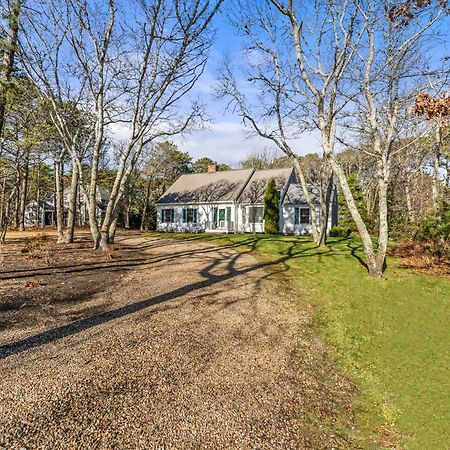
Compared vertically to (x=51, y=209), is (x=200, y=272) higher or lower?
lower

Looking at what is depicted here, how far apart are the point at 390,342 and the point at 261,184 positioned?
72.6ft

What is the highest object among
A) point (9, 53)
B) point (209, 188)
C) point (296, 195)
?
point (9, 53)

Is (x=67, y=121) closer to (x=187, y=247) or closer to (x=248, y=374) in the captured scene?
(x=187, y=247)

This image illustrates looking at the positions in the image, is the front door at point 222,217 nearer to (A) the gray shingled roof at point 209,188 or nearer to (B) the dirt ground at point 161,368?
(A) the gray shingled roof at point 209,188

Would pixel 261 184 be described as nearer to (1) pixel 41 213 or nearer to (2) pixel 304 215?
(2) pixel 304 215

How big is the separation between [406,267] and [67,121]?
1542 centimetres

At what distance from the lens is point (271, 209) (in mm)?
24562

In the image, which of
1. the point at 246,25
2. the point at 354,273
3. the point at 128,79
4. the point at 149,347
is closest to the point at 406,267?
the point at 354,273

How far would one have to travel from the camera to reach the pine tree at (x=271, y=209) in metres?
24.4

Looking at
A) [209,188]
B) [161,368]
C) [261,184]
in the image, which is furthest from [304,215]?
[161,368]

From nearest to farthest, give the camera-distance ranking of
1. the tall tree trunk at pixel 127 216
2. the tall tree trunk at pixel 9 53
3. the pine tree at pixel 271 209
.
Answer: the tall tree trunk at pixel 9 53 → the pine tree at pixel 271 209 → the tall tree trunk at pixel 127 216

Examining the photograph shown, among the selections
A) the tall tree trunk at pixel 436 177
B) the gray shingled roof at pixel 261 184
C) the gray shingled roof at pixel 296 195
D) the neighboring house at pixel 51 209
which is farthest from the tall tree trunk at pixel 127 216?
the tall tree trunk at pixel 436 177

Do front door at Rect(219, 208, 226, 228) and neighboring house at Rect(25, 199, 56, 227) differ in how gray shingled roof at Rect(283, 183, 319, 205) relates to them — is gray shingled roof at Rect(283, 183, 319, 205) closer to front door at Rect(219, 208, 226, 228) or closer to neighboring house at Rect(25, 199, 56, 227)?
front door at Rect(219, 208, 226, 228)

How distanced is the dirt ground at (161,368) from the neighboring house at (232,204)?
1682 cm
